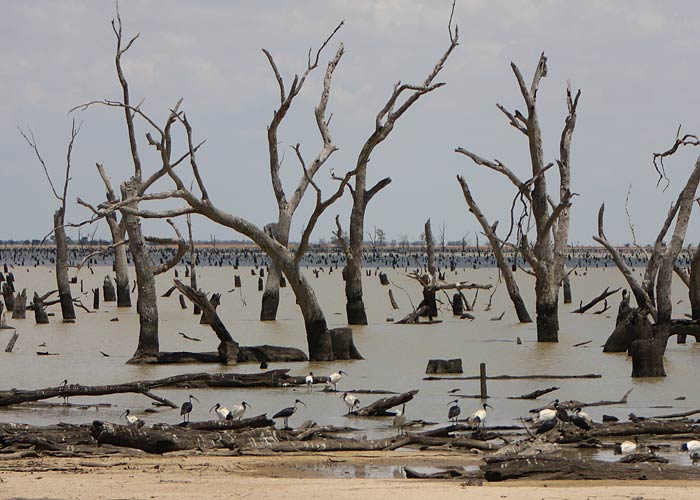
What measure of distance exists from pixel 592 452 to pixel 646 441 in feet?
2.61

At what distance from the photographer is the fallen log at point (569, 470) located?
32.8 ft

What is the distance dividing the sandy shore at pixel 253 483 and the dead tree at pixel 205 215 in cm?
819

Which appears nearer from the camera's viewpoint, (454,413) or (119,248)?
(454,413)

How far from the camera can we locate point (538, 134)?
83.3 feet

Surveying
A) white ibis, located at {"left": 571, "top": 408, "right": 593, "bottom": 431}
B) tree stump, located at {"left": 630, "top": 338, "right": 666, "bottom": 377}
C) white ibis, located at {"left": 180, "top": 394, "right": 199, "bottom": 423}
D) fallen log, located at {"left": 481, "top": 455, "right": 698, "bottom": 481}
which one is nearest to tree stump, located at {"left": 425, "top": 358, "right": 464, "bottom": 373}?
tree stump, located at {"left": 630, "top": 338, "right": 666, "bottom": 377}

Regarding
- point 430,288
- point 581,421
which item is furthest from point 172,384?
point 430,288

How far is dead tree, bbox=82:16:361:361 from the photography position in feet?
63.0

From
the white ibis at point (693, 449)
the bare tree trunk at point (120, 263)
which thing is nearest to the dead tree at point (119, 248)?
the bare tree trunk at point (120, 263)

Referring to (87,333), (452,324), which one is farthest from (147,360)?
(452,324)

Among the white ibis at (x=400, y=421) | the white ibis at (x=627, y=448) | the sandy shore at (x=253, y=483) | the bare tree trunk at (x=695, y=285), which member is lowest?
the sandy shore at (x=253, y=483)

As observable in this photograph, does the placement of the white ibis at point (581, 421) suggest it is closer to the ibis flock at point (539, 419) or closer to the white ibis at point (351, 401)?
the ibis flock at point (539, 419)

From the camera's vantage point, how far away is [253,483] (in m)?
10.0

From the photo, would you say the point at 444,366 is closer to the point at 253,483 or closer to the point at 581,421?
the point at 581,421

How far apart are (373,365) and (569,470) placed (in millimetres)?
10564
